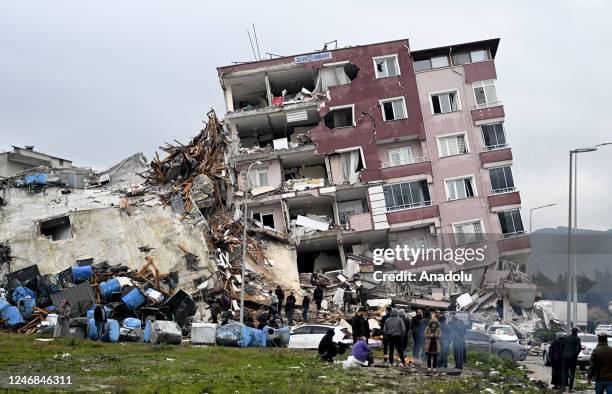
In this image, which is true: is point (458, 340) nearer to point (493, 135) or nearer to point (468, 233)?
point (468, 233)

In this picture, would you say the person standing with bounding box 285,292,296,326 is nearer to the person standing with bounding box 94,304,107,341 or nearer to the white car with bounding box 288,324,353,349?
the white car with bounding box 288,324,353,349

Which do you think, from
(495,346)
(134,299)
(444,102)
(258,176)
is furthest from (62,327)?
(444,102)

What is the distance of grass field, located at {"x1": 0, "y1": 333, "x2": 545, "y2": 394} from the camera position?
17.3 m

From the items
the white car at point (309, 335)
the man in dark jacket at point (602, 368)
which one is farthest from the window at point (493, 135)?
the man in dark jacket at point (602, 368)

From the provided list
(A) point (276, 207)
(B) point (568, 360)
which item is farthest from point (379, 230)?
(B) point (568, 360)

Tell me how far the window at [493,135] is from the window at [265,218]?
17.5m

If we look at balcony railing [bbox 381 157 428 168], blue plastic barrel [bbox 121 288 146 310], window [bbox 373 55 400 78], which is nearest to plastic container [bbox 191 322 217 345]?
blue plastic barrel [bbox 121 288 146 310]

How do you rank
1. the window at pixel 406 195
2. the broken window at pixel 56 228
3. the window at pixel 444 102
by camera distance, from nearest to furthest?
the broken window at pixel 56 228
the window at pixel 406 195
the window at pixel 444 102

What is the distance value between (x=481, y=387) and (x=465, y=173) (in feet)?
130

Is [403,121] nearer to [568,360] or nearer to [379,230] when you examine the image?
[379,230]

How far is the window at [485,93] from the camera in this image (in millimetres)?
58281

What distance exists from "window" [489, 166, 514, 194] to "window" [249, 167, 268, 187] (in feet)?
56.4

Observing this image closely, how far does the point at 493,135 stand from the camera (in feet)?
190

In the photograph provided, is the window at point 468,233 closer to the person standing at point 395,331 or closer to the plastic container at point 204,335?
the plastic container at point 204,335
